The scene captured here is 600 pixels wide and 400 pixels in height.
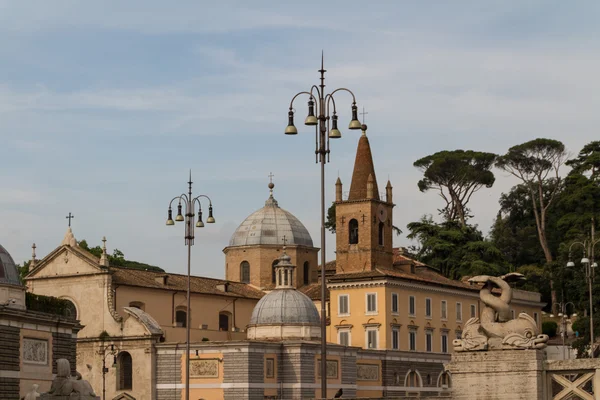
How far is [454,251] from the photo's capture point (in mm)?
96750

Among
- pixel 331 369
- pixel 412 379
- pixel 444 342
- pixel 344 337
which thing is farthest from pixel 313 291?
pixel 331 369

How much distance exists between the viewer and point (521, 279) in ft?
70.8

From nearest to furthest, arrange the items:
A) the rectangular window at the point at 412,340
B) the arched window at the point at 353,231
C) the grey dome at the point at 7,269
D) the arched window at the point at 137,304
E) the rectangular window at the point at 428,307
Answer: the grey dome at the point at 7,269 < the arched window at the point at 137,304 < the rectangular window at the point at 412,340 < the rectangular window at the point at 428,307 < the arched window at the point at 353,231

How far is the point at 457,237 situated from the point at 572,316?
10.8 meters

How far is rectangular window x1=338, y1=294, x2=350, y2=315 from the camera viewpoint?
77.4 metres

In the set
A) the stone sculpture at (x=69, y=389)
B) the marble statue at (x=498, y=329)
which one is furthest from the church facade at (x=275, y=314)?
the stone sculpture at (x=69, y=389)

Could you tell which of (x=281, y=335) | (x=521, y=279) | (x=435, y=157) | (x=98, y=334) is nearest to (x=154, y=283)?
(x=98, y=334)

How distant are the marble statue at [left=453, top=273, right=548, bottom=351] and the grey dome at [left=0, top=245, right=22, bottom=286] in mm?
32784

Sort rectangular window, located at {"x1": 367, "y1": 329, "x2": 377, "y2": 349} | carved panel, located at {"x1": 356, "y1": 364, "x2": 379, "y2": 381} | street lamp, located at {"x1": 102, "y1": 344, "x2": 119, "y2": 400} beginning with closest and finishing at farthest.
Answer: street lamp, located at {"x1": 102, "y1": 344, "x2": 119, "y2": 400}, carved panel, located at {"x1": 356, "y1": 364, "x2": 379, "y2": 381}, rectangular window, located at {"x1": 367, "y1": 329, "x2": 377, "y2": 349}

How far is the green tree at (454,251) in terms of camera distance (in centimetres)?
9475

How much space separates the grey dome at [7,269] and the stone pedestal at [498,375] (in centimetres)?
3318

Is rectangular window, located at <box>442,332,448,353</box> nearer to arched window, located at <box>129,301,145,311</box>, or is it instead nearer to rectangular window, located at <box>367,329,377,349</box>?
rectangular window, located at <box>367,329,377,349</box>

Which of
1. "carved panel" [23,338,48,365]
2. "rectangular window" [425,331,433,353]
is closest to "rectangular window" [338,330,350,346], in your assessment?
"rectangular window" [425,331,433,353]

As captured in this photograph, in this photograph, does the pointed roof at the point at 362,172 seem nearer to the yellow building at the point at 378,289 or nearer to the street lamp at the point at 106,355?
the yellow building at the point at 378,289
